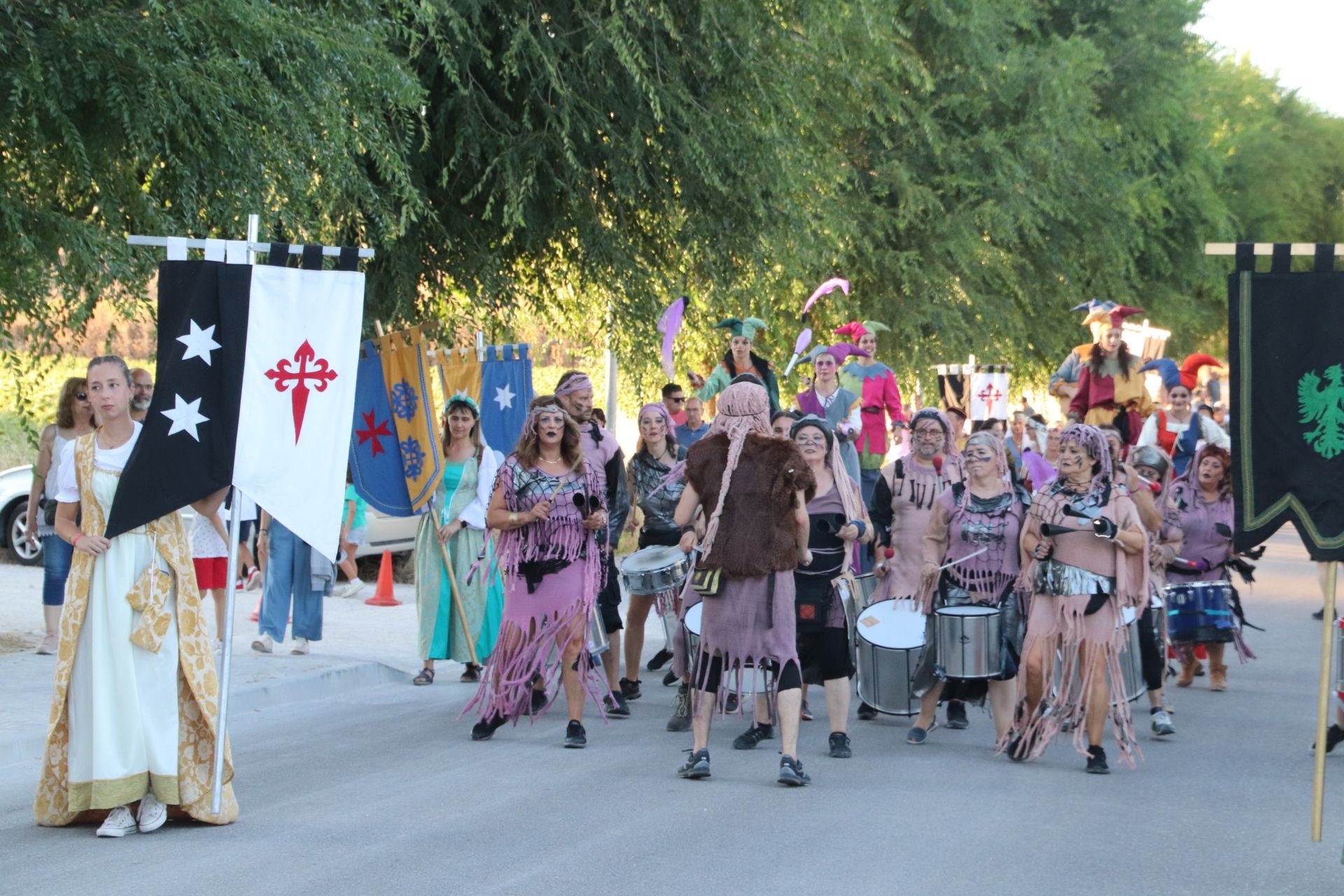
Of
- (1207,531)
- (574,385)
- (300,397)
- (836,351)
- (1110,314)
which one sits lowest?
(1207,531)

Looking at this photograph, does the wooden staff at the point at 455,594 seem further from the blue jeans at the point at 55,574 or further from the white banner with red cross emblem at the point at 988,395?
the white banner with red cross emblem at the point at 988,395

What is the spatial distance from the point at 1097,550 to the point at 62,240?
630cm

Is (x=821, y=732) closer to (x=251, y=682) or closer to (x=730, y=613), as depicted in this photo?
(x=730, y=613)

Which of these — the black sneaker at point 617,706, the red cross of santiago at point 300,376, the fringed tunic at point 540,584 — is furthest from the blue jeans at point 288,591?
the red cross of santiago at point 300,376

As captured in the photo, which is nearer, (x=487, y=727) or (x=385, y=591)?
(x=487, y=727)

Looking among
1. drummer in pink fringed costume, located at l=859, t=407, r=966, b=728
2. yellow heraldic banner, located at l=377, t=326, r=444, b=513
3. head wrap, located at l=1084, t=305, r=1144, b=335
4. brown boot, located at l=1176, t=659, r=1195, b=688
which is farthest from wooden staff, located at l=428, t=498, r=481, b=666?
head wrap, located at l=1084, t=305, r=1144, b=335

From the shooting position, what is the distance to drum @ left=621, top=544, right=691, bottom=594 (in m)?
11.3

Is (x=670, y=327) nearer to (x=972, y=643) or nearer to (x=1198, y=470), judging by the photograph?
(x=1198, y=470)

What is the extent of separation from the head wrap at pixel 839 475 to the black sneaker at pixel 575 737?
190cm

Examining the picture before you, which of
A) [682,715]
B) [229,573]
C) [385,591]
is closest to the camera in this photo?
[229,573]

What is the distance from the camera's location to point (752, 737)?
9.99 meters

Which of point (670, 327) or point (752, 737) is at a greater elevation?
point (670, 327)

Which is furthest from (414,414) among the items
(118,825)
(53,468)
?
(118,825)

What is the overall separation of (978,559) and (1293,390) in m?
3.58
